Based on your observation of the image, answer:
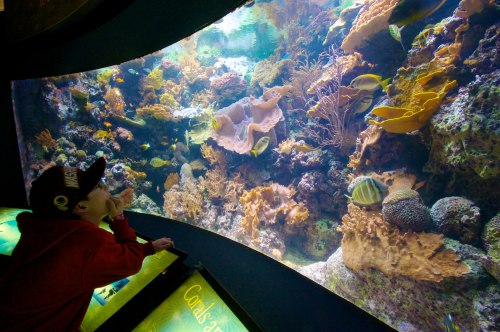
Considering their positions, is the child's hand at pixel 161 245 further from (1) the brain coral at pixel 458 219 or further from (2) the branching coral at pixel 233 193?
(2) the branching coral at pixel 233 193

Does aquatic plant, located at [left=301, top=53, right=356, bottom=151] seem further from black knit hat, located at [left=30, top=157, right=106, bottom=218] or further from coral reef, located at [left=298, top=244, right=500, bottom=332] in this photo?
black knit hat, located at [left=30, top=157, right=106, bottom=218]

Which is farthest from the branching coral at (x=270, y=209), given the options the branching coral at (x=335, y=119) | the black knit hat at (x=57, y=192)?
the black knit hat at (x=57, y=192)

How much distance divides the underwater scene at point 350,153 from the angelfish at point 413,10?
14 mm

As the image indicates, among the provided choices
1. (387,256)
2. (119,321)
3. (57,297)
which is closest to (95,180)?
(57,297)

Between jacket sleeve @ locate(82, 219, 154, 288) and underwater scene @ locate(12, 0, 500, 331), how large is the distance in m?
2.50

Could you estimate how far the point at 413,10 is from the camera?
3.04 m

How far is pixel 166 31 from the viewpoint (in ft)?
6.03

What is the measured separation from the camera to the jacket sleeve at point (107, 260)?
3.59ft

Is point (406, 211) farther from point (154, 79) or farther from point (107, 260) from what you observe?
point (154, 79)

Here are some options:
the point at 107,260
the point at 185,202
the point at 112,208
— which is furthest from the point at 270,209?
the point at 107,260

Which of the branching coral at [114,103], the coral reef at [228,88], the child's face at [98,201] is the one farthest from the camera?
the coral reef at [228,88]

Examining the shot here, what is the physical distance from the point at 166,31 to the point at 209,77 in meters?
10.0

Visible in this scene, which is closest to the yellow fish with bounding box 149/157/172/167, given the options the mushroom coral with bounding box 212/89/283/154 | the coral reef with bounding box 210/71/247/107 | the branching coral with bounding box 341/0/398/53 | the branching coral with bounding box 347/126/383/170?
the mushroom coral with bounding box 212/89/283/154

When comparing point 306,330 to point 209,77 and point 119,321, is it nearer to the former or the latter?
point 119,321
